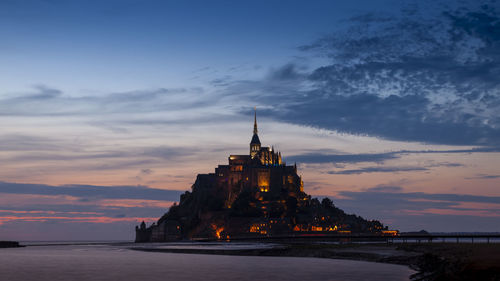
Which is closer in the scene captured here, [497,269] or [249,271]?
[497,269]

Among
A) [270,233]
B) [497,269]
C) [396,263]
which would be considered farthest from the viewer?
[270,233]

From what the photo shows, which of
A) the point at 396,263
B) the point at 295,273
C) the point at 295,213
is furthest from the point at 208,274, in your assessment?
the point at 295,213

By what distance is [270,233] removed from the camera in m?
178

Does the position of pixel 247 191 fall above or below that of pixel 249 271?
above

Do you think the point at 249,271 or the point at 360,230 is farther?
the point at 360,230

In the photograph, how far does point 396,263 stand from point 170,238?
144237 millimetres

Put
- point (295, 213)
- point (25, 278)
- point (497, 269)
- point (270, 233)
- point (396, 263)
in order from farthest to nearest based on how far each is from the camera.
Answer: point (295, 213) → point (270, 233) → point (396, 263) → point (25, 278) → point (497, 269)

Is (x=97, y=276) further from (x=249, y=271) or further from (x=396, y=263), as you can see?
(x=396, y=263)

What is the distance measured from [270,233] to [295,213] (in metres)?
18.0

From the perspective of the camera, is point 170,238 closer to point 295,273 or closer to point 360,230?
point 360,230

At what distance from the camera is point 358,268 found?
59094 mm

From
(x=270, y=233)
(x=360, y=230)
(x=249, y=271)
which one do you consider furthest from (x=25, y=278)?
(x=360, y=230)

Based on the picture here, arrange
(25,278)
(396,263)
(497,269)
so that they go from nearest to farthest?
1. (497,269)
2. (25,278)
3. (396,263)

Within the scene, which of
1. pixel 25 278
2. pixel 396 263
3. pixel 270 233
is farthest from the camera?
pixel 270 233
